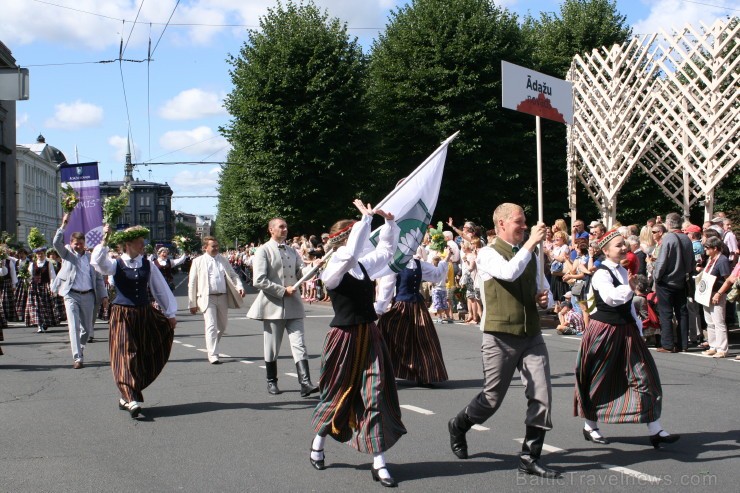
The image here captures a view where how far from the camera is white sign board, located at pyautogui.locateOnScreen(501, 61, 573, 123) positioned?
11359mm

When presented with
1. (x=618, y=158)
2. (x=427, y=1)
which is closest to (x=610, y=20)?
(x=427, y=1)

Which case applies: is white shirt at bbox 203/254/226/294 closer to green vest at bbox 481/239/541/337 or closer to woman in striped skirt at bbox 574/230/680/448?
woman in striped skirt at bbox 574/230/680/448

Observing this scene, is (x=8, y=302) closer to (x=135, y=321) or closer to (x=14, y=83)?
(x=14, y=83)

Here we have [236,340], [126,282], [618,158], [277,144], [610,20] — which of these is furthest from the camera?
[610,20]

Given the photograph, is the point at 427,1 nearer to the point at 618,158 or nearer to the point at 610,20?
the point at 610,20

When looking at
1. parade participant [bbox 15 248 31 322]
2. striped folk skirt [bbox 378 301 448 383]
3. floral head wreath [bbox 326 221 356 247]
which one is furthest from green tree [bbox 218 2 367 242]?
floral head wreath [bbox 326 221 356 247]

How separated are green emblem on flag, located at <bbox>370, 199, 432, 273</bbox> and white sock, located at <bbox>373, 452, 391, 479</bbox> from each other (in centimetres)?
237

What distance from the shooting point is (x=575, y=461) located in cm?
574

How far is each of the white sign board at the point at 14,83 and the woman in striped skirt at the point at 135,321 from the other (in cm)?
375

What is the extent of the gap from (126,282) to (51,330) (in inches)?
448

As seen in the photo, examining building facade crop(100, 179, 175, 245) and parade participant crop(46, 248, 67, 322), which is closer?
parade participant crop(46, 248, 67, 322)

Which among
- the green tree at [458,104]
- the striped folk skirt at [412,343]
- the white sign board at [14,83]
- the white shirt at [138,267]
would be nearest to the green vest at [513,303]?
the striped folk skirt at [412,343]

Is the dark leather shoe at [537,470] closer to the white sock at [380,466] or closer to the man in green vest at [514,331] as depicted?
the man in green vest at [514,331]

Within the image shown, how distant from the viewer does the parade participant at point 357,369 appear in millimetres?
5406
